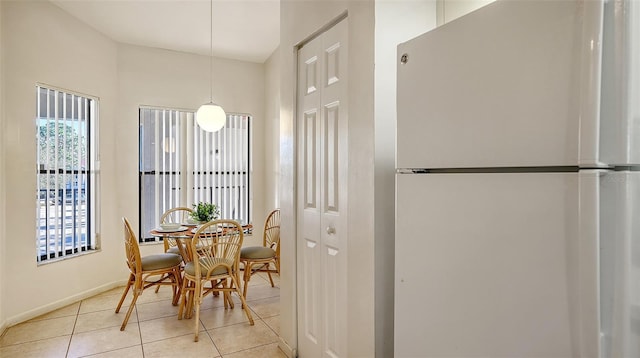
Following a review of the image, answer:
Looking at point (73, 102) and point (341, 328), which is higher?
point (73, 102)

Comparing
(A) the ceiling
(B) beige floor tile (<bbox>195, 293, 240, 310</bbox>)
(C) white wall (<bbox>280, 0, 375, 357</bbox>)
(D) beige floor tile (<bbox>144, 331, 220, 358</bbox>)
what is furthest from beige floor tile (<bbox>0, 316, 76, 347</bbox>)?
(A) the ceiling

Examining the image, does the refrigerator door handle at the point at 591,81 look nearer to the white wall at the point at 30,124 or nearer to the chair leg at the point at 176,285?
the chair leg at the point at 176,285

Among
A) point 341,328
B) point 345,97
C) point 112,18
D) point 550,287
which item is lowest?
point 341,328

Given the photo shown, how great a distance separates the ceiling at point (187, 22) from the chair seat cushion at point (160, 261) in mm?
2458

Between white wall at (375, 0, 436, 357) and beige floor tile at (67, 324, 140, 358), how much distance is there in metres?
2.20

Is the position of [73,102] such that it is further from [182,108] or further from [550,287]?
[550,287]

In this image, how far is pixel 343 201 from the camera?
202 centimetres

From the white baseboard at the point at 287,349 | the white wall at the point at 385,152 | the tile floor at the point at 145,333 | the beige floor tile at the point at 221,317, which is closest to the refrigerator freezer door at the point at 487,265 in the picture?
the white wall at the point at 385,152

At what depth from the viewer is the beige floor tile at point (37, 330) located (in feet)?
9.93

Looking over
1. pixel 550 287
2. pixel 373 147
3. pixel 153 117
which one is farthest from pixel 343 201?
pixel 153 117

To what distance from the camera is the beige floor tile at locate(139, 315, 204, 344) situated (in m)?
3.04

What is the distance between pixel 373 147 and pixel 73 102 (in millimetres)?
3780

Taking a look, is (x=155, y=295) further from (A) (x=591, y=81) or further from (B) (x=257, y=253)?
(A) (x=591, y=81)

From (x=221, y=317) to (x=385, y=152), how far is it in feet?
8.29
